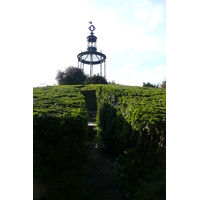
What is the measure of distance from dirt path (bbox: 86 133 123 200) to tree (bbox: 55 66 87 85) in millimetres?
10822

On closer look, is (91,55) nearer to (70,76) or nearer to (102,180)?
(70,76)

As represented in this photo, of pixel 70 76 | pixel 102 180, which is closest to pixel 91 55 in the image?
pixel 70 76

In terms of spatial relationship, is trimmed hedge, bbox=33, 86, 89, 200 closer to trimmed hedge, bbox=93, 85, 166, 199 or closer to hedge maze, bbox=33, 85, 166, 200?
hedge maze, bbox=33, 85, 166, 200

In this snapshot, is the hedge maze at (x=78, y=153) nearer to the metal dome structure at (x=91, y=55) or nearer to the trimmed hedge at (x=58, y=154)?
the trimmed hedge at (x=58, y=154)

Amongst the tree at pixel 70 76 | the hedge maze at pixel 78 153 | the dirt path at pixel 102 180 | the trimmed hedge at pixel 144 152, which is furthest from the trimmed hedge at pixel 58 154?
the tree at pixel 70 76

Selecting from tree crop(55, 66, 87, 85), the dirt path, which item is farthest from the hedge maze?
tree crop(55, 66, 87, 85)

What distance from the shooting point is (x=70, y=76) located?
1474cm

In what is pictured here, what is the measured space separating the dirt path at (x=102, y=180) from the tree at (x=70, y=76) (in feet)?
35.5

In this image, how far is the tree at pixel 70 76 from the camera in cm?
1471
